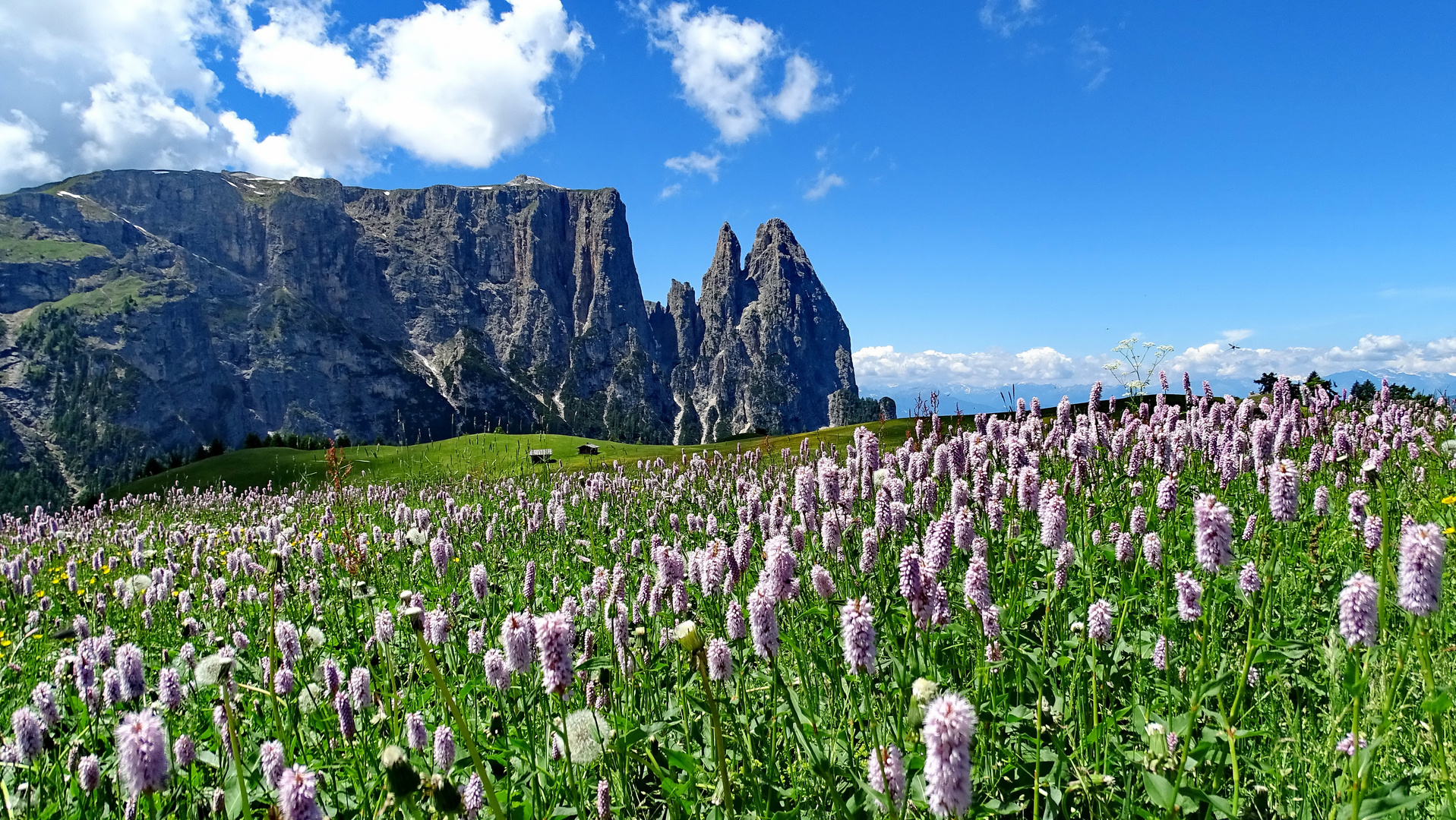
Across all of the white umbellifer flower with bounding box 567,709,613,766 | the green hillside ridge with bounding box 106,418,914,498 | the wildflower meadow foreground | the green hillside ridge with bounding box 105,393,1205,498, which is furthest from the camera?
the green hillside ridge with bounding box 106,418,914,498

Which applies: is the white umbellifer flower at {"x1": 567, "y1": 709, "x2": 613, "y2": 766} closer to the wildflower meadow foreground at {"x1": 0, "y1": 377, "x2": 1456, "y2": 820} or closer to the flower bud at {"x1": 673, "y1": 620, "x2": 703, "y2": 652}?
the wildflower meadow foreground at {"x1": 0, "y1": 377, "x2": 1456, "y2": 820}

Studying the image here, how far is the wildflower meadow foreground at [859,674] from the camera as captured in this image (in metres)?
2.82

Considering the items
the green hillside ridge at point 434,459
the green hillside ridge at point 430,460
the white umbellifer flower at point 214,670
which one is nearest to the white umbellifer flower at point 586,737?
the white umbellifer flower at point 214,670

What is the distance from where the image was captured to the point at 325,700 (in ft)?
15.6

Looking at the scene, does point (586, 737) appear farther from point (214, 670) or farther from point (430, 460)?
point (430, 460)

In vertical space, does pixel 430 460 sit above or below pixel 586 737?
below

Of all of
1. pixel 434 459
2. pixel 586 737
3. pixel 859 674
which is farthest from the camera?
pixel 434 459

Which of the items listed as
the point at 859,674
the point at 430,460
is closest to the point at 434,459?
the point at 430,460

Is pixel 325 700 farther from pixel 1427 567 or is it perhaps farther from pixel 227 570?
pixel 227 570

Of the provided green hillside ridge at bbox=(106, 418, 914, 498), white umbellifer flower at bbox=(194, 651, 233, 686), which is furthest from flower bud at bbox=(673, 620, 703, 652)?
green hillside ridge at bbox=(106, 418, 914, 498)

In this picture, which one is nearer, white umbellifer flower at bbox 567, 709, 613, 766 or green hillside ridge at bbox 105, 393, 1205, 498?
white umbellifer flower at bbox 567, 709, 613, 766

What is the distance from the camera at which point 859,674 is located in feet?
12.1

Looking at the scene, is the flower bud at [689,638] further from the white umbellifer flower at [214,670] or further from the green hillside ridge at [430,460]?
the green hillside ridge at [430,460]

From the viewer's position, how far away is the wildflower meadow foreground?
2824mm
